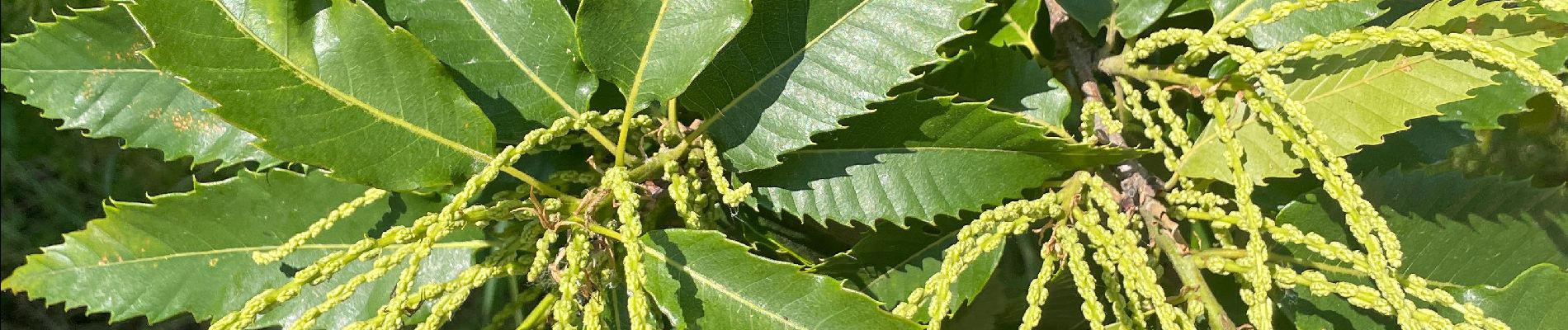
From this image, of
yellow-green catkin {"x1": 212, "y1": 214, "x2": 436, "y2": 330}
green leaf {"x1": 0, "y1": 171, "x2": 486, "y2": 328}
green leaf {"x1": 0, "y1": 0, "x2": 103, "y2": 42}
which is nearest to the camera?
yellow-green catkin {"x1": 212, "y1": 214, "x2": 436, "y2": 330}

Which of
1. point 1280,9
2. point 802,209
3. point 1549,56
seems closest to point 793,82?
point 802,209

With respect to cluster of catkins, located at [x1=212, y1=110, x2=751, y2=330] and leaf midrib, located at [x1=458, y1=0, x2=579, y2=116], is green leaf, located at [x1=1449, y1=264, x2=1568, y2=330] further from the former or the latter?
leaf midrib, located at [x1=458, y1=0, x2=579, y2=116]

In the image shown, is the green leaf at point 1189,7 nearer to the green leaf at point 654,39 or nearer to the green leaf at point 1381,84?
the green leaf at point 1381,84

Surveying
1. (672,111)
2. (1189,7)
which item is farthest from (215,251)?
(1189,7)

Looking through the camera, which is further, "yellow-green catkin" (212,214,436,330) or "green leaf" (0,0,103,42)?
"green leaf" (0,0,103,42)

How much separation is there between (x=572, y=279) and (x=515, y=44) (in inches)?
10.6

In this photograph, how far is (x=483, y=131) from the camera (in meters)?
0.91

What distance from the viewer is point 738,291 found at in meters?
0.90

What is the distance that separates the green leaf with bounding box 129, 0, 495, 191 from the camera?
0.80 meters

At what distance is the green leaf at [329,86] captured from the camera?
0.80 metres

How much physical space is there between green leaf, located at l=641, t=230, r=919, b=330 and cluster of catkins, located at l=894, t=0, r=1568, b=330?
0.06m

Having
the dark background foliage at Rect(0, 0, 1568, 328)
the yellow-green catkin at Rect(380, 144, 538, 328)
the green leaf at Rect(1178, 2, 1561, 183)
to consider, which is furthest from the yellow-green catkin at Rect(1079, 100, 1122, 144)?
the dark background foliage at Rect(0, 0, 1568, 328)

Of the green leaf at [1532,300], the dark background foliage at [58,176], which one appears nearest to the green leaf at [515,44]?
the green leaf at [1532,300]

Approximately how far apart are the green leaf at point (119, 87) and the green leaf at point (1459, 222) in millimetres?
1230
